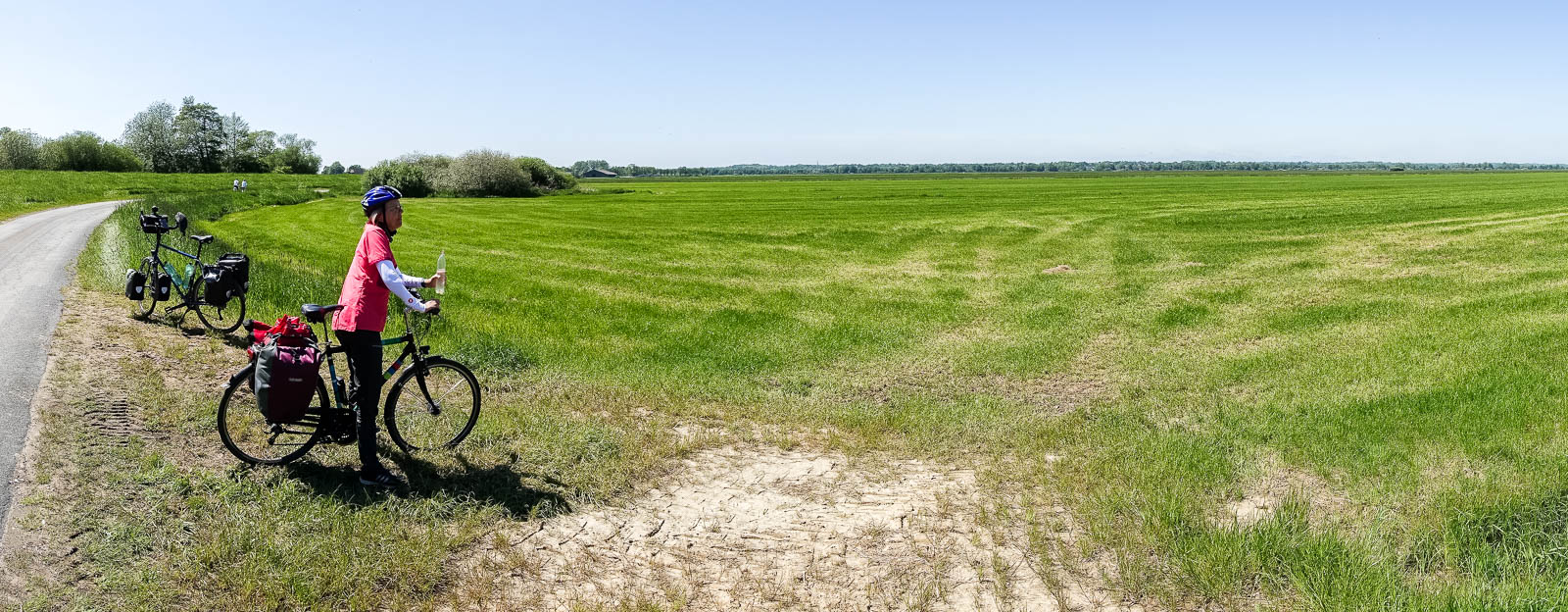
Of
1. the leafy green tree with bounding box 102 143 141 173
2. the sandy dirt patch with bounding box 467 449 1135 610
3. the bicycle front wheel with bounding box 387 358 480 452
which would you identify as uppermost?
the leafy green tree with bounding box 102 143 141 173

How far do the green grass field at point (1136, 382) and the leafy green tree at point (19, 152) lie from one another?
266 ft

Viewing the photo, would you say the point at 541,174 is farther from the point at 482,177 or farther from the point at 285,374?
the point at 285,374

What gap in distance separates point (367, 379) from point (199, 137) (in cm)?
12094

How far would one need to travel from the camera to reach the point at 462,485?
757cm

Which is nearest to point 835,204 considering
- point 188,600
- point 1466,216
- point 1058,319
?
point 1466,216

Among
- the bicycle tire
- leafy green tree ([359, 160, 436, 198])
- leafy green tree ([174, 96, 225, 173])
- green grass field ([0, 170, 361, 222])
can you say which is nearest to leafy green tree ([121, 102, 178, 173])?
leafy green tree ([174, 96, 225, 173])

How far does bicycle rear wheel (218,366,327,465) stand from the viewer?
7393mm

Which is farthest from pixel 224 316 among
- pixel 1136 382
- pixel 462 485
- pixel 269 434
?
pixel 1136 382

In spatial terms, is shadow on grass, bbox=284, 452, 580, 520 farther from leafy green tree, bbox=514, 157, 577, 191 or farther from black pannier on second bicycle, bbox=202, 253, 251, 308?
leafy green tree, bbox=514, 157, 577, 191

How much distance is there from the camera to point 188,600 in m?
5.40

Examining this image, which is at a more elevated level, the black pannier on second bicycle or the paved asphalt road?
the black pannier on second bicycle

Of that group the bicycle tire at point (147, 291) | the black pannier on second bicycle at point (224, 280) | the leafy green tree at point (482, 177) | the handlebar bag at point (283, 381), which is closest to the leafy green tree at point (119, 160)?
the leafy green tree at point (482, 177)

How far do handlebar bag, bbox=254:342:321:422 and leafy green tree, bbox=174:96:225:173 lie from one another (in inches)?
4546

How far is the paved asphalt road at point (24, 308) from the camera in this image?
766 cm
